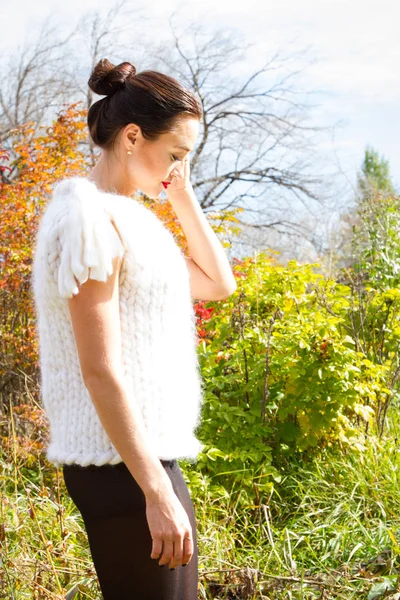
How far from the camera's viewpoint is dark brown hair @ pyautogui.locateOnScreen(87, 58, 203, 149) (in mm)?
1562

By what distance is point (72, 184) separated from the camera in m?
1.49

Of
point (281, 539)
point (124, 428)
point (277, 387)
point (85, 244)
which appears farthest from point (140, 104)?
point (277, 387)

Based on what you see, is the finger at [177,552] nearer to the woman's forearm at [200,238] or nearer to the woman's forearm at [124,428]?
the woman's forearm at [124,428]

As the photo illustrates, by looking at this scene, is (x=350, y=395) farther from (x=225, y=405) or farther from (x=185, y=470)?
(x=185, y=470)

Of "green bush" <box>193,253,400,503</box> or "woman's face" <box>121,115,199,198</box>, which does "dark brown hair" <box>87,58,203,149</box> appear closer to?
"woman's face" <box>121,115,199,198</box>

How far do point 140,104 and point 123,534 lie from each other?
0.89 m

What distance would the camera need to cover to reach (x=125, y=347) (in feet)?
4.80

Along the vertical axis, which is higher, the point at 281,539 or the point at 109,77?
the point at 109,77

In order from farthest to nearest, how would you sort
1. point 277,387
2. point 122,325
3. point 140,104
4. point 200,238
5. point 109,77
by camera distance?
point 277,387 < point 200,238 < point 109,77 < point 140,104 < point 122,325

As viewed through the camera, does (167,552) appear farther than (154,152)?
No

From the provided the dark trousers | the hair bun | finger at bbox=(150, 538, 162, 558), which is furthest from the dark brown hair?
finger at bbox=(150, 538, 162, 558)

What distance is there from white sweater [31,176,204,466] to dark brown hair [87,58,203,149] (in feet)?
0.56

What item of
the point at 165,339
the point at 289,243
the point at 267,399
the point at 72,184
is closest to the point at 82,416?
the point at 165,339

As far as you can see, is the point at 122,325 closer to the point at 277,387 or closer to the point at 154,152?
the point at 154,152
